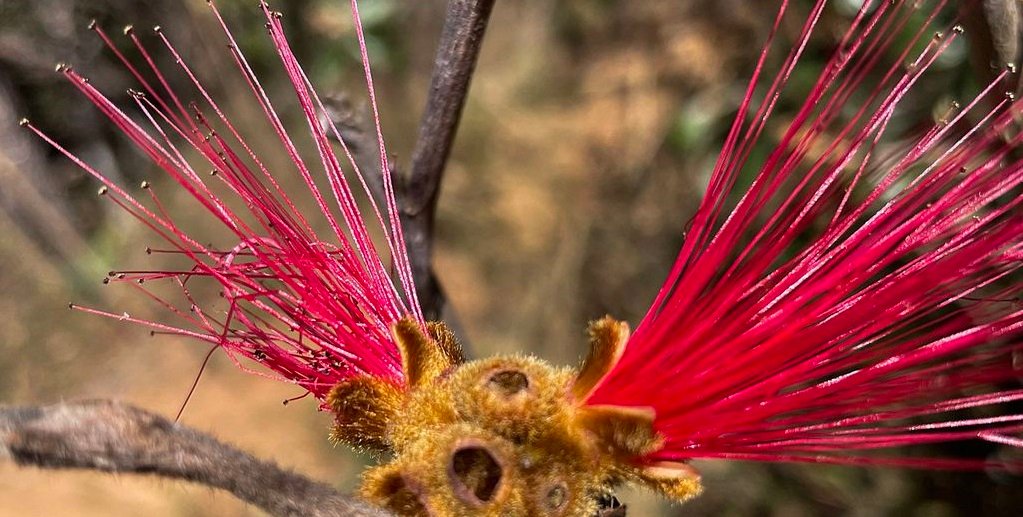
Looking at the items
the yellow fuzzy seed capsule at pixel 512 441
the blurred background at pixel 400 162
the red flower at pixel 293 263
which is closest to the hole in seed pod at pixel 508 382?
the yellow fuzzy seed capsule at pixel 512 441

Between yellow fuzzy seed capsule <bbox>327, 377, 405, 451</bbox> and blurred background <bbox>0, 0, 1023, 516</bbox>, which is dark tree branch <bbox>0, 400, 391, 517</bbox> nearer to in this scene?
yellow fuzzy seed capsule <bbox>327, 377, 405, 451</bbox>

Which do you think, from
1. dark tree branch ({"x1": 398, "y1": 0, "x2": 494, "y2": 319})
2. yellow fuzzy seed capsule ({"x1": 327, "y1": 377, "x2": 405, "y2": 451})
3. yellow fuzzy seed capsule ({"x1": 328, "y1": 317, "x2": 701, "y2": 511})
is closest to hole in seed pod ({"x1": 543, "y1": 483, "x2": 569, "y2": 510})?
yellow fuzzy seed capsule ({"x1": 328, "y1": 317, "x2": 701, "y2": 511})

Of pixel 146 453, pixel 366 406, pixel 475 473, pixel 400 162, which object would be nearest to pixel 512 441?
pixel 475 473

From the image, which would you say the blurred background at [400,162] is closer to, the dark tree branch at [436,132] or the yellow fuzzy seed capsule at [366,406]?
the dark tree branch at [436,132]

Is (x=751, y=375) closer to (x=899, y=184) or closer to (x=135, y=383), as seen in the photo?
(x=899, y=184)

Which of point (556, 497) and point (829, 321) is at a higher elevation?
point (829, 321)

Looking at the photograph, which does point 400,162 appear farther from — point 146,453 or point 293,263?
point 146,453
